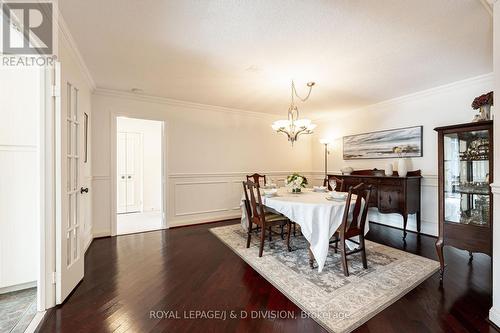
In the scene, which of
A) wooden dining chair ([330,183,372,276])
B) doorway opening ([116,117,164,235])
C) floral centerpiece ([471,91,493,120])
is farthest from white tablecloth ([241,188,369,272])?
doorway opening ([116,117,164,235])

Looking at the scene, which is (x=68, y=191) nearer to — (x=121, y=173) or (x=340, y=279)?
(x=340, y=279)

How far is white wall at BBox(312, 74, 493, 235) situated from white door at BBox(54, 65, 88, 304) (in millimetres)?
4931

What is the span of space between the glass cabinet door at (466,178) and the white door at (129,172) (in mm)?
6278

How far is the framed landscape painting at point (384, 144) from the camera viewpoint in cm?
392

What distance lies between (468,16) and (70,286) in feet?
13.9

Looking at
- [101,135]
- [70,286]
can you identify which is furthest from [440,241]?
[101,135]

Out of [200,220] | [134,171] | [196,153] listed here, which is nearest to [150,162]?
[134,171]

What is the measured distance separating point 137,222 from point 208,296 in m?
3.41

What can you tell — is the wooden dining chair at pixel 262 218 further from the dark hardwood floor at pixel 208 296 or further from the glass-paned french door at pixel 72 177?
the glass-paned french door at pixel 72 177

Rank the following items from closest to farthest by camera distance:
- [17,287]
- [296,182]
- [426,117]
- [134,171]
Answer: [17,287] < [296,182] < [426,117] < [134,171]

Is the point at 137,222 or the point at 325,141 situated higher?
the point at 325,141

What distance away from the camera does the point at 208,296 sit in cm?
200

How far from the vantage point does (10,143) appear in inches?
82.1

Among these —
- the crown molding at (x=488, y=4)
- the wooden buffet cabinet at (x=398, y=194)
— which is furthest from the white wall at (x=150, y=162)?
the crown molding at (x=488, y=4)
